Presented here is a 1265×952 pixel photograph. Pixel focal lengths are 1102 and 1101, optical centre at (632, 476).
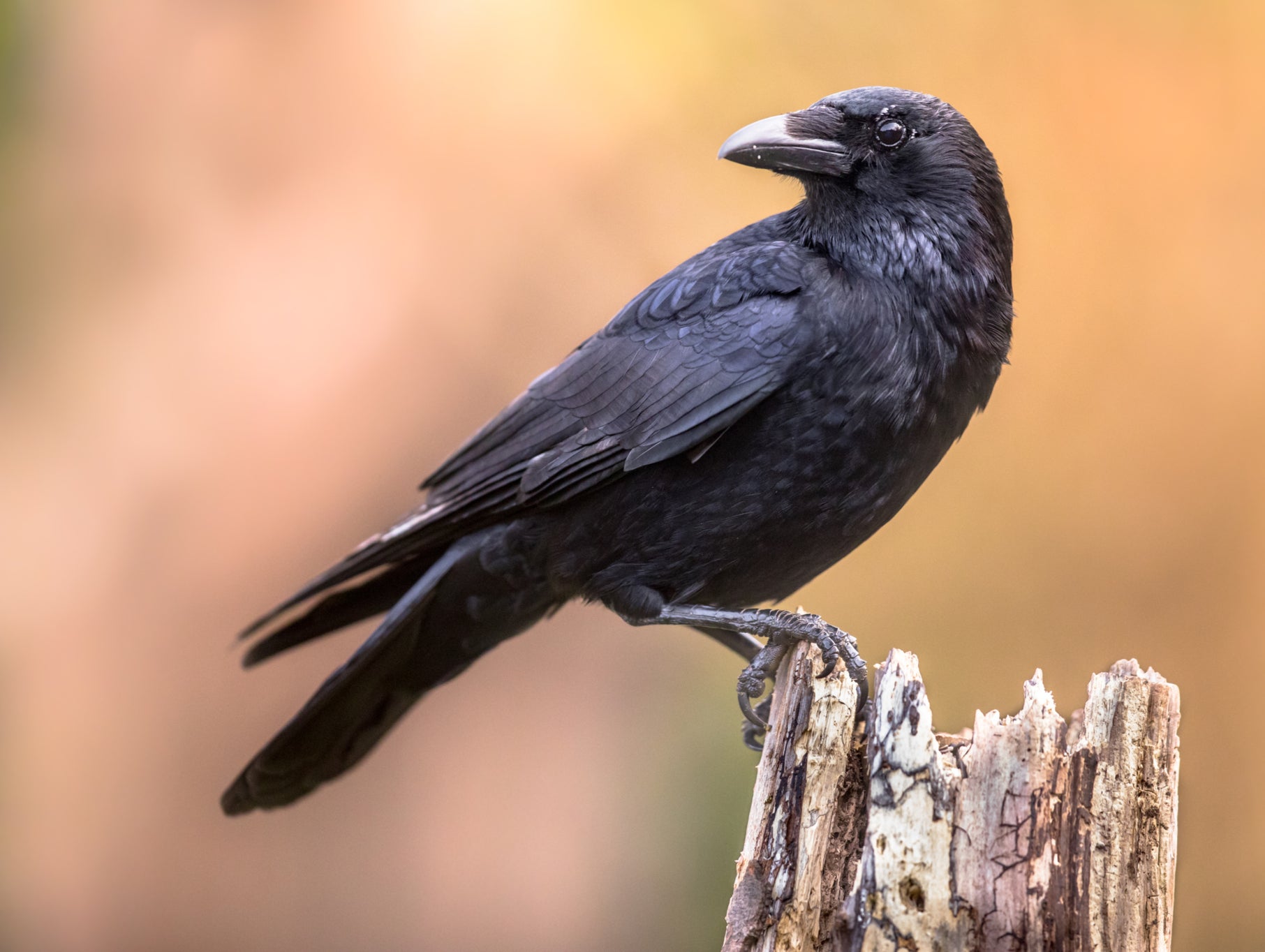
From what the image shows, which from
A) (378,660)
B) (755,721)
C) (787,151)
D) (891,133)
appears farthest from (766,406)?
(378,660)

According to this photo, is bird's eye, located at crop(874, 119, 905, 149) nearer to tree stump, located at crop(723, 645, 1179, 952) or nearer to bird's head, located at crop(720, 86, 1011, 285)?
bird's head, located at crop(720, 86, 1011, 285)

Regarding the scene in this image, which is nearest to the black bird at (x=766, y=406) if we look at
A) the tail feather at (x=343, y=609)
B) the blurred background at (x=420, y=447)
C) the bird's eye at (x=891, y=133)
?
the bird's eye at (x=891, y=133)

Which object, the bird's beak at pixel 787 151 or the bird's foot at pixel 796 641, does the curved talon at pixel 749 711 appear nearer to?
the bird's foot at pixel 796 641

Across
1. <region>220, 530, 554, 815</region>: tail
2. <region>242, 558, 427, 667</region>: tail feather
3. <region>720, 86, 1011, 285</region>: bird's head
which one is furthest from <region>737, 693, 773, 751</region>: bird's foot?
<region>720, 86, 1011, 285</region>: bird's head

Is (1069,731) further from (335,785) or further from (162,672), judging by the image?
(162,672)

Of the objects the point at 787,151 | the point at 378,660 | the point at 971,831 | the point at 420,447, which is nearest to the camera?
the point at 971,831

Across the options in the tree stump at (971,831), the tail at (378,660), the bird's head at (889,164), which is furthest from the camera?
the tail at (378,660)

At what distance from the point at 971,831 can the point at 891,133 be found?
1.72 metres

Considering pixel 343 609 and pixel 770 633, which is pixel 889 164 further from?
pixel 343 609

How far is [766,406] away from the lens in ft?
8.81

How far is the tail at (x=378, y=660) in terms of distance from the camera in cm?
327

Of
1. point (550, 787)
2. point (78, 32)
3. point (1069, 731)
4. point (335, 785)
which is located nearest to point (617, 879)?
point (550, 787)

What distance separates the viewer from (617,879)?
5.47 metres

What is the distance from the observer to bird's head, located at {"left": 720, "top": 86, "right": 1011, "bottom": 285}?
279 cm
